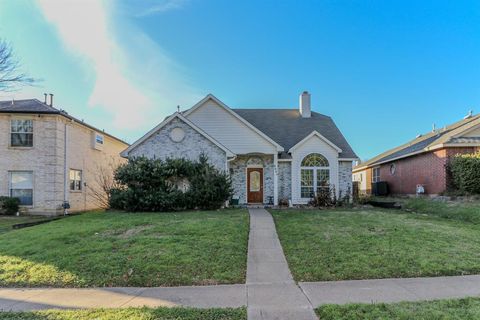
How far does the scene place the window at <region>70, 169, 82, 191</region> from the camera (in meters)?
18.8

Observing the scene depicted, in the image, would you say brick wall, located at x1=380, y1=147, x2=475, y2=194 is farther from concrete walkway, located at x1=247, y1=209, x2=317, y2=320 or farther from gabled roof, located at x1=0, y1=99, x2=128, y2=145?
gabled roof, located at x1=0, y1=99, x2=128, y2=145

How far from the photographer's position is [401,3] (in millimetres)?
15508

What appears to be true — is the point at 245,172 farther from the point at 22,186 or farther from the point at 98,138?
the point at 22,186

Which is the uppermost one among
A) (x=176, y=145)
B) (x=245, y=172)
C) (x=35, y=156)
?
(x=176, y=145)

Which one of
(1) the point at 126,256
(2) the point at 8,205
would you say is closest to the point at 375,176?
(1) the point at 126,256

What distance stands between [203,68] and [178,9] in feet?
15.3

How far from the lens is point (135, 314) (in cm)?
449

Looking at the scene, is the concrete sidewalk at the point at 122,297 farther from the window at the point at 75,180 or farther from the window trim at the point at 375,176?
the window trim at the point at 375,176

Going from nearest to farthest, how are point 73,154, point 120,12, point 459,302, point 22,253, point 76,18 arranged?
1. point 459,302
2. point 22,253
3. point 76,18
4. point 120,12
5. point 73,154

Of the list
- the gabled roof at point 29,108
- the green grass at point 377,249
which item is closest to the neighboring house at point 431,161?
the green grass at point 377,249

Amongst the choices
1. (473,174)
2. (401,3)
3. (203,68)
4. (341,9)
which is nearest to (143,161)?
(203,68)

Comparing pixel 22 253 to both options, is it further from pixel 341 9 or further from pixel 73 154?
pixel 341 9

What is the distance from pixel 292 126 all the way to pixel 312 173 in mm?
4375

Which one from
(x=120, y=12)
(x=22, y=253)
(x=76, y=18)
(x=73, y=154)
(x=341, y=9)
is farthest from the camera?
(x=73, y=154)
